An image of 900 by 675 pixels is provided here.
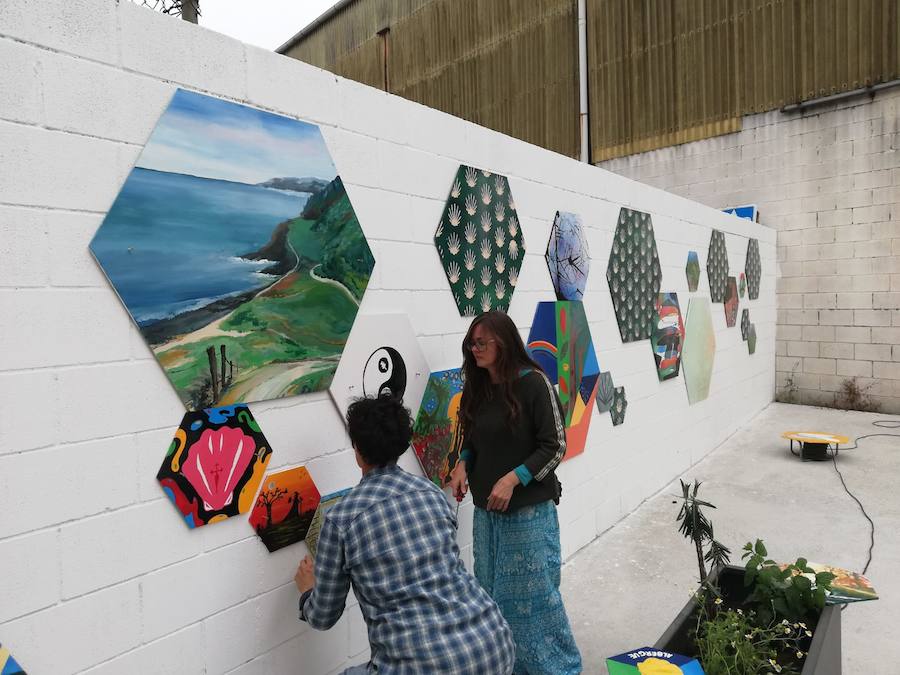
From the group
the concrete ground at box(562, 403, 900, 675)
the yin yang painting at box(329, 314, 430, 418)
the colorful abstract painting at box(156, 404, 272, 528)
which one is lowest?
the concrete ground at box(562, 403, 900, 675)

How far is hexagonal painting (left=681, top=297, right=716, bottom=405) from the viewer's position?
460cm

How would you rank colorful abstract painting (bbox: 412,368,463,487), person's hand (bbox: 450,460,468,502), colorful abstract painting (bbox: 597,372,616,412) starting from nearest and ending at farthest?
person's hand (bbox: 450,460,468,502), colorful abstract painting (bbox: 412,368,463,487), colorful abstract painting (bbox: 597,372,616,412)

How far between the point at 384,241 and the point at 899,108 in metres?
6.54

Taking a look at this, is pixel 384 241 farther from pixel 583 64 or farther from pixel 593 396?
pixel 583 64

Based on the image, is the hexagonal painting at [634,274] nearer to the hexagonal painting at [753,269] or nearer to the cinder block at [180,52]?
the cinder block at [180,52]

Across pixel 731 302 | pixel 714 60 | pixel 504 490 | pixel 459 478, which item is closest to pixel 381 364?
pixel 459 478

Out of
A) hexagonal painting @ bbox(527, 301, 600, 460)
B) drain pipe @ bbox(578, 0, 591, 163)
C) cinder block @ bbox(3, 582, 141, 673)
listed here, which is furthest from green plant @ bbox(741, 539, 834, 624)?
drain pipe @ bbox(578, 0, 591, 163)

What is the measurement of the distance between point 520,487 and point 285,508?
0.77 meters

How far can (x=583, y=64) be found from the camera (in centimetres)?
831

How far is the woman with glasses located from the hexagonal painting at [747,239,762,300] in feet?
16.3

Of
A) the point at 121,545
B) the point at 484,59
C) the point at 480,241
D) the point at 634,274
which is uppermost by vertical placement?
the point at 484,59

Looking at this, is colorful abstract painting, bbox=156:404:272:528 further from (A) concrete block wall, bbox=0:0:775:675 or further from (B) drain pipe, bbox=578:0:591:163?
(B) drain pipe, bbox=578:0:591:163

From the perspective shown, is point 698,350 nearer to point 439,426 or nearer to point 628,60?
point 439,426

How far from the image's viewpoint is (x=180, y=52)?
5.12 feet
